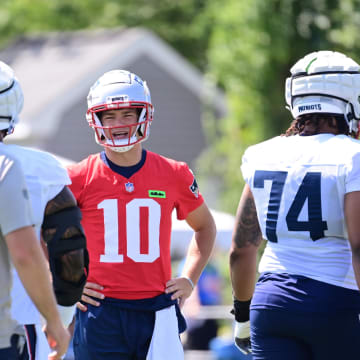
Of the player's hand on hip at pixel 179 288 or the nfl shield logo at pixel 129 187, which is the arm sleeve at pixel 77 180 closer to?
the nfl shield logo at pixel 129 187

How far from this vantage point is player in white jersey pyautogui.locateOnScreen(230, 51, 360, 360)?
4.10 m

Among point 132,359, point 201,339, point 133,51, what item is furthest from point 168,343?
point 133,51

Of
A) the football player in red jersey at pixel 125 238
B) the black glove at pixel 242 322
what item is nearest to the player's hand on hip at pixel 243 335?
the black glove at pixel 242 322

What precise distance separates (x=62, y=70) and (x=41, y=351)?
16.2m

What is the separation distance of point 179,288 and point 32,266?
174 cm

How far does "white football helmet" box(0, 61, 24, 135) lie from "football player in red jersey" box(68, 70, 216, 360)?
118 cm

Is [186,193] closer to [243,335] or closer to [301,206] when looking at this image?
[243,335]

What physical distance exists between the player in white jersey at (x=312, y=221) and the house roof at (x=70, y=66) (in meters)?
13.5

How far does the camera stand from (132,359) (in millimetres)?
4902

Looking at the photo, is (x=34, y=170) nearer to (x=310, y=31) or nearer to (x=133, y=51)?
(x=310, y=31)

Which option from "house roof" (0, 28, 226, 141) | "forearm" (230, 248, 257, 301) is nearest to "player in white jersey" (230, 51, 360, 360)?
"forearm" (230, 248, 257, 301)

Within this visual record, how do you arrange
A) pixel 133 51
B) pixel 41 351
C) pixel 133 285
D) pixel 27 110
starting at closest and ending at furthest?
1. pixel 41 351
2. pixel 133 285
3. pixel 27 110
4. pixel 133 51

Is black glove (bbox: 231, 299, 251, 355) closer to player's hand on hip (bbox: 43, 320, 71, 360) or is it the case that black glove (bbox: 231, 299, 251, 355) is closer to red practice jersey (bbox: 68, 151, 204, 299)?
red practice jersey (bbox: 68, 151, 204, 299)

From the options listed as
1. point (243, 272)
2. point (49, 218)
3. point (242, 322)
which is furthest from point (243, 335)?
point (49, 218)
